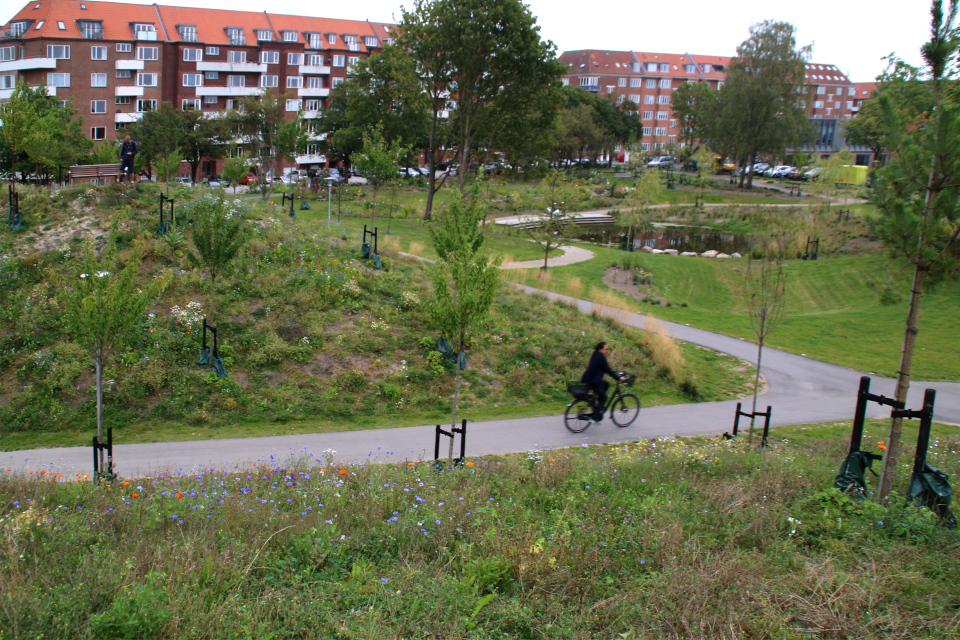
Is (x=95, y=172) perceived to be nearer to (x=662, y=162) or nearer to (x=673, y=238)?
(x=673, y=238)

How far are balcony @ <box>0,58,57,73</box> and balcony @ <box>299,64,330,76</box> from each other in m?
22.1

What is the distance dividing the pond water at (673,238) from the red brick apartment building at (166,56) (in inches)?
1100

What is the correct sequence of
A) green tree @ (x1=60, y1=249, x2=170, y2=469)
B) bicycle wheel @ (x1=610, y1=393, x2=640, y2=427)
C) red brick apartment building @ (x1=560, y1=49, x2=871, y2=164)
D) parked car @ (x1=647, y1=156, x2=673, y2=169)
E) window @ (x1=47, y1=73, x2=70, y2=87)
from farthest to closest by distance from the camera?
red brick apartment building @ (x1=560, y1=49, x2=871, y2=164)
parked car @ (x1=647, y1=156, x2=673, y2=169)
window @ (x1=47, y1=73, x2=70, y2=87)
bicycle wheel @ (x1=610, y1=393, x2=640, y2=427)
green tree @ (x1=60, y1=249, x2=170, y2=469)

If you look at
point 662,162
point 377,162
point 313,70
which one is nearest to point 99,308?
point 377,162

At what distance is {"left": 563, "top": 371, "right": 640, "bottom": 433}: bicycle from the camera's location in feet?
41.8

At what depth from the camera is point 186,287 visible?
51.8 feet

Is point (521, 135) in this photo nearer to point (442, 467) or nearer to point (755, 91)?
point (442, 467)

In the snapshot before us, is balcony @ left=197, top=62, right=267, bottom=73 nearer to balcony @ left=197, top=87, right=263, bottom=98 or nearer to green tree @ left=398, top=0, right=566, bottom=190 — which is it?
balcony @ left=197, top=87, right=263, bottom=98

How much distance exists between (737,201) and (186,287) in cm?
5591

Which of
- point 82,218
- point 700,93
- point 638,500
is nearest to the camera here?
point 638,500

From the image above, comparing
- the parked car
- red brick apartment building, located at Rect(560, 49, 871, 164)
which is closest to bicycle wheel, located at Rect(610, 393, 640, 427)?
the parked car

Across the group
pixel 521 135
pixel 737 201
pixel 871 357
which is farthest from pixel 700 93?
pixel 871 357

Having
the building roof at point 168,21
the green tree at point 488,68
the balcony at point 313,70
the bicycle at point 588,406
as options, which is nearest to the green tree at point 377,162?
the green tree at point 488,68

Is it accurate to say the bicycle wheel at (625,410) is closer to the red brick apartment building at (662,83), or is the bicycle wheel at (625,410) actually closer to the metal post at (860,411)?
the metal post at (860,411)
